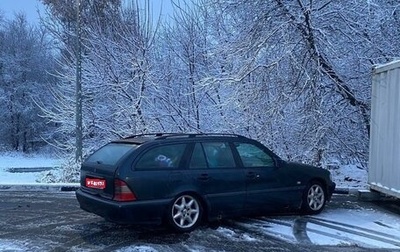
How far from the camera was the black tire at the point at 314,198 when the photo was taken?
7668 mm

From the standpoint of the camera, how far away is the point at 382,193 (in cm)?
913

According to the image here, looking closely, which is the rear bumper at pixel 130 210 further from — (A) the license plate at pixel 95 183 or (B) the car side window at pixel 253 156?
(B) the car side window at pixel 253 156

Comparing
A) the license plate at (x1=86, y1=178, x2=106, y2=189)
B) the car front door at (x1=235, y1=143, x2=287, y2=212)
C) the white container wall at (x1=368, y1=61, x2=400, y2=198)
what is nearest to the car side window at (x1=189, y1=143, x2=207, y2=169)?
the car front door at (x1=235, y1=143, x2=287, y2=212)

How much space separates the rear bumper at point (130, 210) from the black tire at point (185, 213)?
0.15 m

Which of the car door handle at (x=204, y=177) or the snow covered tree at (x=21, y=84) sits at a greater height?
the snow covered tree at (x=21, y=84)

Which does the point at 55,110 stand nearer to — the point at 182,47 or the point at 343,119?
the point at 182,47

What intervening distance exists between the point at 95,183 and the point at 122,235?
0.82 metres

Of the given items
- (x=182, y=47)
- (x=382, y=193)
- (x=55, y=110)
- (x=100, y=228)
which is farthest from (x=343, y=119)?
(x=55, y=110)

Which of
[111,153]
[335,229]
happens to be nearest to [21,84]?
[111,153]

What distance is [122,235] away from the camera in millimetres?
6309

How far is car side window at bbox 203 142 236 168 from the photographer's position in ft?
22.4

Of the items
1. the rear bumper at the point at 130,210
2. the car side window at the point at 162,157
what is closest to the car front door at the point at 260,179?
the car side window at the point at 162,157

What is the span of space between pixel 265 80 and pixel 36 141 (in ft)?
87.9

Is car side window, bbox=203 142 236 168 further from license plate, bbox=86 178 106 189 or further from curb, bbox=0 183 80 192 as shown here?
curb, bbox=0 183 80 192
